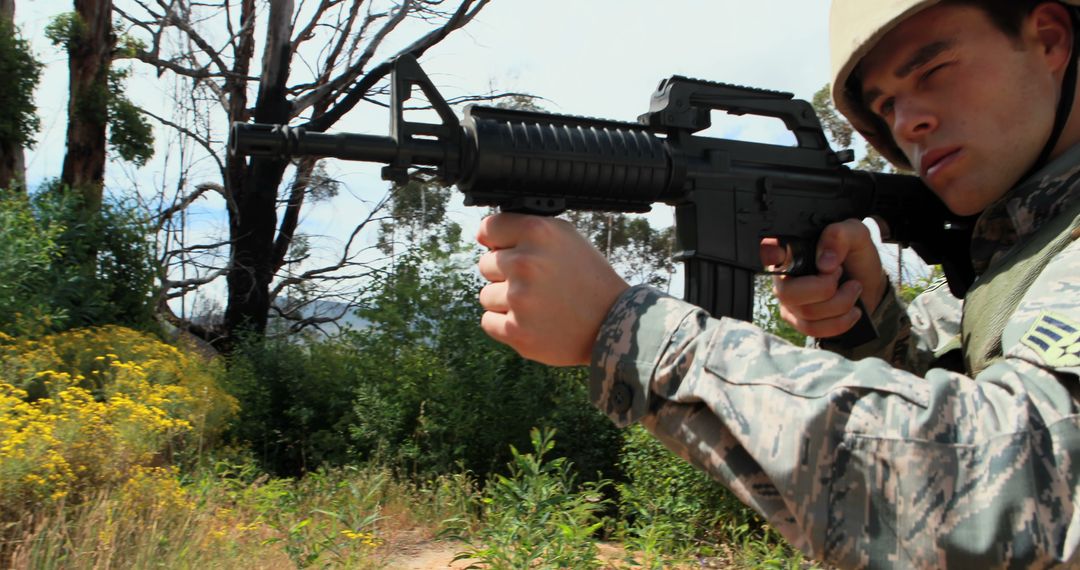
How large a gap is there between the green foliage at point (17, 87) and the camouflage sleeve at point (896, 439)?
8771mm

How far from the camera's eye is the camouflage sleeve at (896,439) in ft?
3.26

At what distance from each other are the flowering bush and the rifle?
303cm

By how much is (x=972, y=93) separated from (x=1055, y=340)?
0.57 metres

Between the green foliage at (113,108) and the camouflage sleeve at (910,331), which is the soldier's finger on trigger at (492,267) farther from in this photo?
the green foliage at (113,108)

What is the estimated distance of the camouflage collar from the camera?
1382 mm

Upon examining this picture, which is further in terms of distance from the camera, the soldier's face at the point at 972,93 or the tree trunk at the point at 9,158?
the tree trunk at the point at 9,158

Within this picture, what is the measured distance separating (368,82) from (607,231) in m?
11.9

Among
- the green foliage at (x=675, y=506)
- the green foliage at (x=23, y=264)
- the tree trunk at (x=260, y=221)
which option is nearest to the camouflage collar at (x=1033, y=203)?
the green foliage at (x=675, y=506)

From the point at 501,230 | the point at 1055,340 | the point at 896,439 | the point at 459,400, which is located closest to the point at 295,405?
the point at 459,400

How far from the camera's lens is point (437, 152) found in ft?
5.41

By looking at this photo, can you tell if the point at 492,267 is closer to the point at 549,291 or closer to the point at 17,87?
the point at 549,291

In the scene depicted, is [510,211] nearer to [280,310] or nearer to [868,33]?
[868,33]

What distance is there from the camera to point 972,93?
1421 millimetres

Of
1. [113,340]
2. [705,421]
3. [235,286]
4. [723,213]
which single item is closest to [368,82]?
[235,286]
